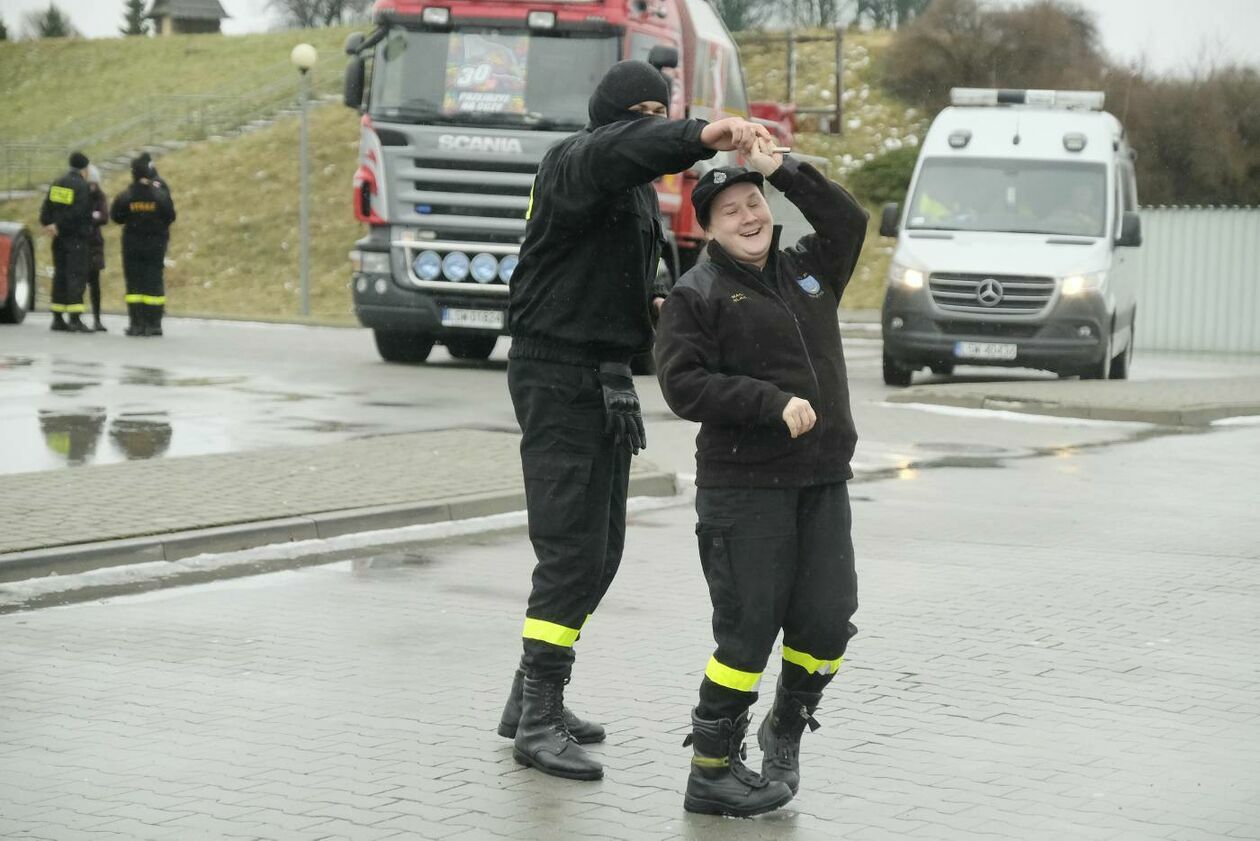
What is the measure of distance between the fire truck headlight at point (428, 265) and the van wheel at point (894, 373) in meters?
4.58

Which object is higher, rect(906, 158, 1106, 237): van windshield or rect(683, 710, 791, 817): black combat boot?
rect(906, 158, 1106, 237): van windshield

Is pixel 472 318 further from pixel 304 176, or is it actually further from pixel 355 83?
pixel 304 176

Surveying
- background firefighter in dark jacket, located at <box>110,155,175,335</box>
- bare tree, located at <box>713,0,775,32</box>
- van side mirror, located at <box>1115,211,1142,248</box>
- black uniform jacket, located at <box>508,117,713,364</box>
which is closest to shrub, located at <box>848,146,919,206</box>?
bare tree, located at <box>713,0,775,32</box>

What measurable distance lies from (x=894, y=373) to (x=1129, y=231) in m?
2.72

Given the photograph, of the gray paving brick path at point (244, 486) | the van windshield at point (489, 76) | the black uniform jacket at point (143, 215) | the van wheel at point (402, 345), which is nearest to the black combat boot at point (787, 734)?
the gray paving brick path at point (244, 486)

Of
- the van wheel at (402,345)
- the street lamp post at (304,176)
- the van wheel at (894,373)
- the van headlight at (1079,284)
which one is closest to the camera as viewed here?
the van headlight at (1079,284)

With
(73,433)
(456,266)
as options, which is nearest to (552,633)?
(73,433)

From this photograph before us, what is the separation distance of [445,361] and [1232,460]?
9.92 metres

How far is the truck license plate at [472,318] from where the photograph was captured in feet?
64.1

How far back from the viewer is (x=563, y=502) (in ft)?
19.2

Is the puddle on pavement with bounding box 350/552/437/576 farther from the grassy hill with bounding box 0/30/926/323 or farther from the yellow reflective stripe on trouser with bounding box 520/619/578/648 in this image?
the grassy hill with bounding box 0/30/926/323

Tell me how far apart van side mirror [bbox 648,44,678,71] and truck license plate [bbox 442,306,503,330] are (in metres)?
2.82

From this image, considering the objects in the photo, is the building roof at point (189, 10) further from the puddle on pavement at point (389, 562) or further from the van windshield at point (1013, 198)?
the puddle on pavement at point (389, 562)

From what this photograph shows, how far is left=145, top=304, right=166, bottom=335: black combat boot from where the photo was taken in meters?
23.8
